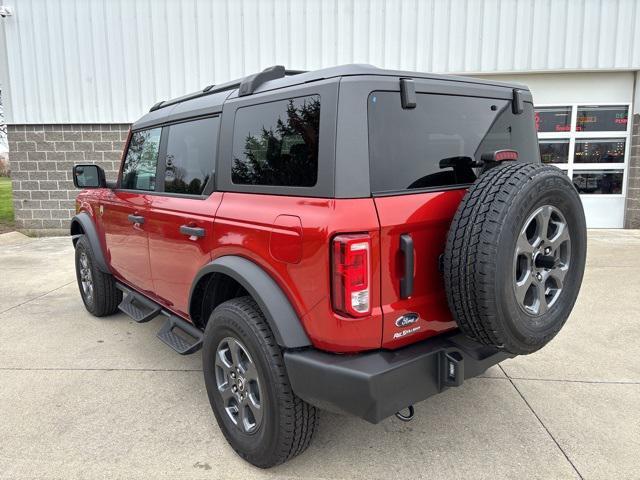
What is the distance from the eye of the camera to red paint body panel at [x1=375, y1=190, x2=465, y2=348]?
2.07m

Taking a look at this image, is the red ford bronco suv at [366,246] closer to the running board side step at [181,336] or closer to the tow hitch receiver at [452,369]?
the tow hitch receiver at [452,369]

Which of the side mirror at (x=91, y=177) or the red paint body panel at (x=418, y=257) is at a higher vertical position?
the side mirror at (x=91, y=177)

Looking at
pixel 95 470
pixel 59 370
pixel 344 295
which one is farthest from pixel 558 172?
pixel 59 370

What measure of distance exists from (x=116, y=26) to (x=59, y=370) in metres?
8.15

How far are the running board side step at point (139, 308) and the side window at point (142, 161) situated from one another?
89 centimetres

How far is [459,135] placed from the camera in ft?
8.18

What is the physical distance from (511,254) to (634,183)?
30.7 ft

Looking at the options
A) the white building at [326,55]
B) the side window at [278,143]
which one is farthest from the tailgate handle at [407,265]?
the white building at [326,55]

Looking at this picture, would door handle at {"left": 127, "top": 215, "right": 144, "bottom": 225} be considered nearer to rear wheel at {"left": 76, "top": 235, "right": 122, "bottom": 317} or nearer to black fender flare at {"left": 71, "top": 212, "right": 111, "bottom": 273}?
black fender flare at {"left": 71, "top": 212, "right": 111, "bottom": 273}

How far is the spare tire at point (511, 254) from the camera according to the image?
2002 millimetres

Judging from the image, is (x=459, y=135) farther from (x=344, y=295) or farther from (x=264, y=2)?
(x=264, y=2)

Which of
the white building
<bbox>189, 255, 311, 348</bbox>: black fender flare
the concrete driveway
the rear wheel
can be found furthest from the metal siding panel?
<bbox>189, 255, 311, 348</bbox>: black fender flare

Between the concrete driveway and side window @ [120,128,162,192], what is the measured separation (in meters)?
1.40

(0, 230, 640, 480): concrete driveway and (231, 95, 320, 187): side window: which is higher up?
(231, 95, 320, 187): side window
